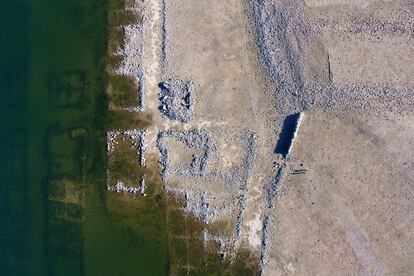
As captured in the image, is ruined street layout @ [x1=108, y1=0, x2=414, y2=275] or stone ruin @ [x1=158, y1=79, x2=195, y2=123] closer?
ruined street layout @ [x1=108, y1=0, x2=414, y2=275]

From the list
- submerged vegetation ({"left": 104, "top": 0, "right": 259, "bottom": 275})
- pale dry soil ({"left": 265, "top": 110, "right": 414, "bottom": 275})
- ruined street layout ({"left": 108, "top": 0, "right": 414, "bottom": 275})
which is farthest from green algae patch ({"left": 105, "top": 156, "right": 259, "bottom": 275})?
pale dry soil ({"left": 265, "top": 110, "right": 414, "bottom": 275})

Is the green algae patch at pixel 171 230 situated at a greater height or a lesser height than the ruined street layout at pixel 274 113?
lesser

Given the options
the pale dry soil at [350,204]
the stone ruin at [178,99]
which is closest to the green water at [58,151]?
the stone ruin at [178,99]

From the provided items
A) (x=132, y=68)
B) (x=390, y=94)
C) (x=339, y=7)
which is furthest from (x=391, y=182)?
(x=132, y=68)

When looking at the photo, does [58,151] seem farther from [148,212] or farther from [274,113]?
[274,113]

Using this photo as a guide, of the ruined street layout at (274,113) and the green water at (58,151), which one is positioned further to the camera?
the green water at (58,151)

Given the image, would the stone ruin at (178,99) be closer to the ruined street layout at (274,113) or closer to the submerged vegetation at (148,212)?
the ruined street layout at (274,113)

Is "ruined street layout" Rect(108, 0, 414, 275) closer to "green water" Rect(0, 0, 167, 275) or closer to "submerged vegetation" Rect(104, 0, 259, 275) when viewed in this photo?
"submerged vegetation" Rect(104, 0, 259, 275)

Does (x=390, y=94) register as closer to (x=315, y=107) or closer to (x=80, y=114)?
(x=315, y=107)
